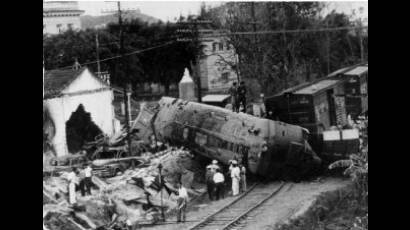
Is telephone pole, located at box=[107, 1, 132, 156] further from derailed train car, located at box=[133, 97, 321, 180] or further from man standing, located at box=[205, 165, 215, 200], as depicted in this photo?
man standing, located at box=[205, 165, 215, 200]

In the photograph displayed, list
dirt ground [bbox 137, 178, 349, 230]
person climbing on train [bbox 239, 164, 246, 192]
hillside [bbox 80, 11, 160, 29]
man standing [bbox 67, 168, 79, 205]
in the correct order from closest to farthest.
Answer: hillside [bbox 80, 11, 160, 29]
man standing [bbox 67, 168, 79, 205]
dirt ground [bbox 137, 178, 349, 230]
person climbing on train [bbox 239, 164, 246, 192]

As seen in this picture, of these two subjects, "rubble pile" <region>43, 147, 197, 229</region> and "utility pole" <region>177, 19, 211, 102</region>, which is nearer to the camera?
"rubble pile" <region>43, 147, 197, 229</region>

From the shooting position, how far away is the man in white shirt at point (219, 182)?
24.0 feet

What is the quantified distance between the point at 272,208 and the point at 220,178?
0.84 metres

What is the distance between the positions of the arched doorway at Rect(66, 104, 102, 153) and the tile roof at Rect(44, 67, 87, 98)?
14.1 inches

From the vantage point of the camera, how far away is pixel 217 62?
718cm

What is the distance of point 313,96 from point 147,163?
2.58 meters

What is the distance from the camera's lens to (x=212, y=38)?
23.8ft

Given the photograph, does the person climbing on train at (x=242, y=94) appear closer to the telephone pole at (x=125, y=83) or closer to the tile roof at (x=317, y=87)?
the tile roof at (x=317, y=87)

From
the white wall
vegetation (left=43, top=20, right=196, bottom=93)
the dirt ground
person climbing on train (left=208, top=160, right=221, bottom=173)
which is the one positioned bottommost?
the dirt ground

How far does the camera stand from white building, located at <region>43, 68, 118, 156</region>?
6.60 meters

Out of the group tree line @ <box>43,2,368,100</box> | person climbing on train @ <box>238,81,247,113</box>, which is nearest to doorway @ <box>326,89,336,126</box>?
tree line @ <box>43,2,368,100</box>

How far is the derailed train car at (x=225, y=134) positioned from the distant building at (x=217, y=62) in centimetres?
34
